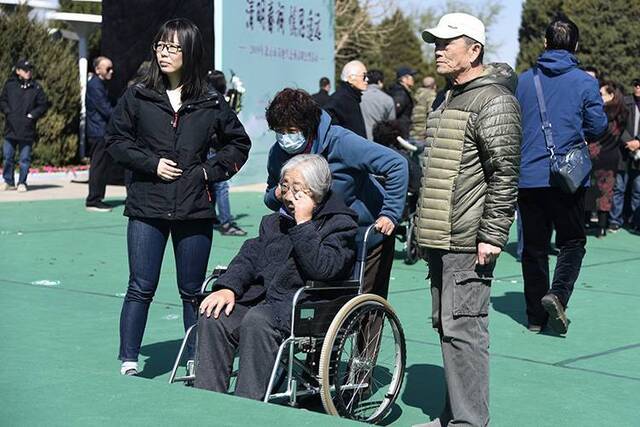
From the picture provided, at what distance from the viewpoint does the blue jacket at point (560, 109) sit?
834 centimetres

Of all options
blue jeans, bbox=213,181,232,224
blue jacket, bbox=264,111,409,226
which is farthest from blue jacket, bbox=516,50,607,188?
blue jeans, bbox=213,181,232,224

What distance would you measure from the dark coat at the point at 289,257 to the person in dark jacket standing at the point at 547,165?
9.16ft

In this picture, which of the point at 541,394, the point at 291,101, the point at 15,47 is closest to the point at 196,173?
the point at 291,101

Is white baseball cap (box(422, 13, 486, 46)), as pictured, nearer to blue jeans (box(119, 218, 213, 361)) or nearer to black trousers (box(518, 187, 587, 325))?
blue jeans (box(119, 218, 213, 361))

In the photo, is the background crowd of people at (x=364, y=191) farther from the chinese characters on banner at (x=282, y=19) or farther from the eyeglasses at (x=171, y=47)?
the chinese characters on banner at (x=282, y=19)

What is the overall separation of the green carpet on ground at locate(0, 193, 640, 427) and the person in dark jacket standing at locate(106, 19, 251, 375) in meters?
0.55

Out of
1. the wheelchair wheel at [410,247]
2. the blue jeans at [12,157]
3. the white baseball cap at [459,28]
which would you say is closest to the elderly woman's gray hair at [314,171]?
the white baseball cap at [459,28]

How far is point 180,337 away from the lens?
784cm

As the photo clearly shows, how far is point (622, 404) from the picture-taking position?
631cm

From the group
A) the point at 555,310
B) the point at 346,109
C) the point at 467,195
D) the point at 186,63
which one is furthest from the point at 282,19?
the point at 467,195

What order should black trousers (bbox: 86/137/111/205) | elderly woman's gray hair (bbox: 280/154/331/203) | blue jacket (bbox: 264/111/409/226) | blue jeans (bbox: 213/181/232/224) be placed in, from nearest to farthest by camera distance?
elderly woman's gray hair (bbox: 280/154/331/203) → blue jacket (bbox: 264/111/409/226) → blue jeans (bbox: 213/181/232/224) → black trousers (bbox: 86/137/111/205)

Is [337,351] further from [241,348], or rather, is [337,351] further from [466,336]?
[466,336]

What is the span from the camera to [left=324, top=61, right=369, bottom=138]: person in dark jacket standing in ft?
35.8

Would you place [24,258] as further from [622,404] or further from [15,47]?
[15,47]
